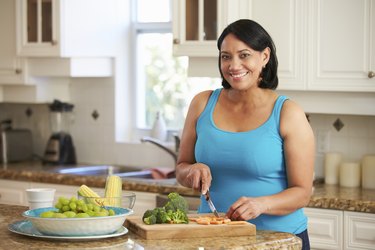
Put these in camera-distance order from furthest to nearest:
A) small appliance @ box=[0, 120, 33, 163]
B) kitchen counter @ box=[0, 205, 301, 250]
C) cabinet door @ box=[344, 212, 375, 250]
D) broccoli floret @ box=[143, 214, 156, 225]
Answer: small appliance @ box=[0, 120, 33, 163]
cabinet door @ box=[344, 212, 375, 250]
broccoli floret @ box=[143, 214, 156, 225]
kitchen counter @ box=[0, 205, 301, 250]

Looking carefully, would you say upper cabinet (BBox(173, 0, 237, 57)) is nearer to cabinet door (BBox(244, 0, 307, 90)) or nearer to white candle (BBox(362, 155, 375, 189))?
cabinet door (BBox(244, 0, 307, 90))

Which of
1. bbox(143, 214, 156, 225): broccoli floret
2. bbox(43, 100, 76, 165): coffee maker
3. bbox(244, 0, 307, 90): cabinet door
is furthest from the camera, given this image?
bbox(43, 100, 76, 165): coffee maker

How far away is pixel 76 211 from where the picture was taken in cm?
235

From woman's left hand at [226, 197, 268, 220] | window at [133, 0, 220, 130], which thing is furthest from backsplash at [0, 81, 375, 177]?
woman's left hand at [226, 197, 268, 220]

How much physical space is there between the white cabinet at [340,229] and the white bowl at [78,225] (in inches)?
63.3

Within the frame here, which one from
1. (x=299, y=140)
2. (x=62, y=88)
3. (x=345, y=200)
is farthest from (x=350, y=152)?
(x=62, y=88)

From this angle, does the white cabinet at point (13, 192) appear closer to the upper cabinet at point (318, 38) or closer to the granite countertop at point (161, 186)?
the granite countertop at point (161, 186)

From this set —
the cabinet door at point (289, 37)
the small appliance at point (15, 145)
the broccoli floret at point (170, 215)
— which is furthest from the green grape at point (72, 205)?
the small appliance at point (15, 145)

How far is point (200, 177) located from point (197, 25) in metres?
1.79

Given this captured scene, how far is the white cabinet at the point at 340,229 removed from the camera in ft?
12.0

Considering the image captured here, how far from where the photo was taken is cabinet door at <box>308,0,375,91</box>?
3.83 metres

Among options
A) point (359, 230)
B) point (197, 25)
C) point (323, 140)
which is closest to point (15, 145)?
point (197, 25)

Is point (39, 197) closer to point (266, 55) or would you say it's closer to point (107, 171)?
point (266, 55)

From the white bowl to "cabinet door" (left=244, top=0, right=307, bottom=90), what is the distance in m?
1.84
